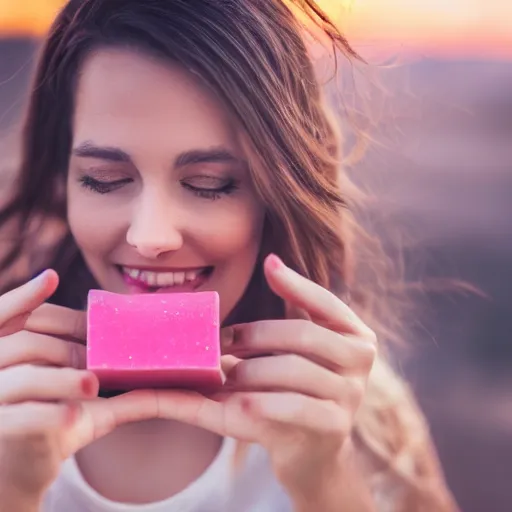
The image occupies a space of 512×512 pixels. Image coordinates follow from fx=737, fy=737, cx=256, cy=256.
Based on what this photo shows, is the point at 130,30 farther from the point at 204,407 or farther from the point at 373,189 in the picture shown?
the point at 204,407

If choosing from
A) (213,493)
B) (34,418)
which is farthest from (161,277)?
(213,493)

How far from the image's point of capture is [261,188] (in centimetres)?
134

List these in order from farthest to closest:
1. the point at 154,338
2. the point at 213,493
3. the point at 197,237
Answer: the point at 213,493
the point at 197,237
the point at 154,338

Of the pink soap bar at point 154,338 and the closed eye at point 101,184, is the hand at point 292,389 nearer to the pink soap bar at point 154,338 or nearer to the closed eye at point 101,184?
the pink soap bar at point 154,338

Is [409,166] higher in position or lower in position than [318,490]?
higher

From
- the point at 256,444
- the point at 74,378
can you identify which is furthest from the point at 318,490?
the point at 74,378

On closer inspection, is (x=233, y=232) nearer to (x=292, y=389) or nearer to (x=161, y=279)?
(x=161, y=279)

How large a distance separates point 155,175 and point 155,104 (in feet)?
0.41

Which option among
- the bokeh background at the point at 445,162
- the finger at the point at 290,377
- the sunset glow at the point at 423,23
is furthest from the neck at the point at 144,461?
the sunset glow at the point at 423,23

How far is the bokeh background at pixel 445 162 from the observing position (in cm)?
141

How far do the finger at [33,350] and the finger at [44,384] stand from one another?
2 centimetres

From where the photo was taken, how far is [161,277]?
136 cm

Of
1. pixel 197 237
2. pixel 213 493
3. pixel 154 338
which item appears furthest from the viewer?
pixel 213 493

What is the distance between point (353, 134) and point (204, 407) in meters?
0.59
